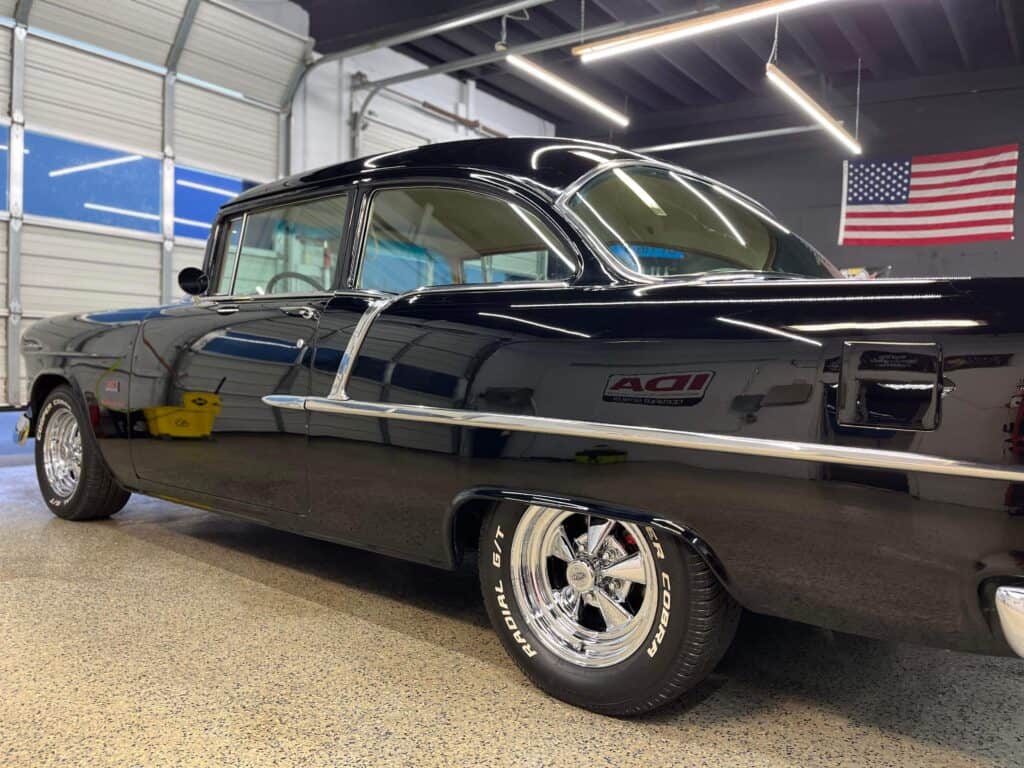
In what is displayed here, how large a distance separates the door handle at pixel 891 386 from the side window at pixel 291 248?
183cm

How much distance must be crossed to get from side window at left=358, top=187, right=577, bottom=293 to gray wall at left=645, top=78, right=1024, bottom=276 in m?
12.1

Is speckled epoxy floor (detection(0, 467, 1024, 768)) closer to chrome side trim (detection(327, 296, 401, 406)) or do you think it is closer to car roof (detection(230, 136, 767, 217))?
chrome side trim (detection(327, 296, 401, 406))

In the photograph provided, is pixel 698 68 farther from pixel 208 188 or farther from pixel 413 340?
pixel 413 340

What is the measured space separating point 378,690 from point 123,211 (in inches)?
331

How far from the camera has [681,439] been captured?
5.93ft

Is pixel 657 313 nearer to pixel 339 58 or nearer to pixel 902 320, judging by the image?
pixel 902 320

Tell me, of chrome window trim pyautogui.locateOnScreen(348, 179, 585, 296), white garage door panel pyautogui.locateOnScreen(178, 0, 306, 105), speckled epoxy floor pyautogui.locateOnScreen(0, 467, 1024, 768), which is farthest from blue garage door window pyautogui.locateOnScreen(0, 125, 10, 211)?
chrome window trim pyautogui.locateOnScreen(348, 179, 585, 296)

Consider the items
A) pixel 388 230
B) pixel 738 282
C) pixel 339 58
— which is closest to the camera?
pixel 738 282

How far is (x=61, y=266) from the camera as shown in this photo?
8.48m

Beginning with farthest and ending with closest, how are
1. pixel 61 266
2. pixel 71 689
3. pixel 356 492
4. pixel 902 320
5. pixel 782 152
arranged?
pixel 782 152, pixel 61 266, pixel 356 492, pixel 71 689, pixel 902 320

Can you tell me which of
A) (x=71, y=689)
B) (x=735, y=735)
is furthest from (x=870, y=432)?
(x=71, y=689)

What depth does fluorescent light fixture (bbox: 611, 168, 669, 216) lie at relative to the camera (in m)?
2.46

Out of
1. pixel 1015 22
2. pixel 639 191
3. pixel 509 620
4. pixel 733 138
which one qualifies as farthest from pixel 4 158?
pixel 1015 22

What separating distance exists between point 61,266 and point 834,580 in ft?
29.3
